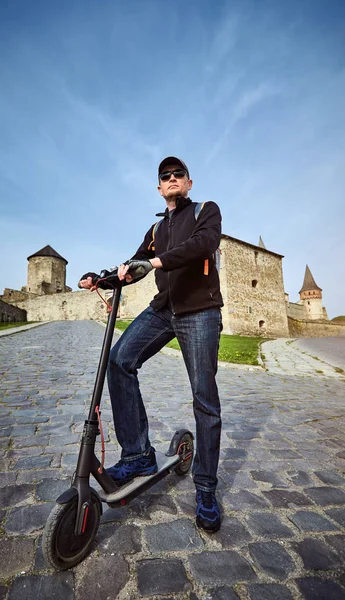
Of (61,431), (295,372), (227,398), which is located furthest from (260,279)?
(61,431)

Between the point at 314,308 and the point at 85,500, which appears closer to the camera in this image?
the point at 85,500

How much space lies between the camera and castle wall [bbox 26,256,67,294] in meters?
56.2

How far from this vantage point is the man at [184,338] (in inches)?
69.8

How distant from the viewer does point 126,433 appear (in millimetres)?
1947

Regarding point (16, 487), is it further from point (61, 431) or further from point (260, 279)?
point (260, 279)

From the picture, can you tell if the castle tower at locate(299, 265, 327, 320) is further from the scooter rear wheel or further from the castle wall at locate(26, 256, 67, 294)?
the scooter rear wheel

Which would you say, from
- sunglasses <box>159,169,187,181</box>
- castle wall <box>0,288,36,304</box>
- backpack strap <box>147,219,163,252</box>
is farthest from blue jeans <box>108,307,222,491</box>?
castle wall <box>0,288,36,304</box>

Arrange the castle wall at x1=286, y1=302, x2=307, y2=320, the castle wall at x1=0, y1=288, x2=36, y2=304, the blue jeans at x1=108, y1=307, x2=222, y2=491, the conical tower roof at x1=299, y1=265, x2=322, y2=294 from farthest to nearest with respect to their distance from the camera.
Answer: the conical tower roof at x1=299, y1=265, x2=322, y2=294 < the castle wall at x1=286, y1=302, x2=307, y2=320 < the castle wall at x1=0, y1=288, x2=36, y2=304 < the blue jeans at x1=108, y1=307, x2=222, y2=491

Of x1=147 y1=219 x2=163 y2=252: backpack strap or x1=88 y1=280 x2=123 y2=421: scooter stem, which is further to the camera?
x1=147 y1=219 x2=163 y2=252: backpack strap

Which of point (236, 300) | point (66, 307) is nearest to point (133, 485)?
point (236, 300)

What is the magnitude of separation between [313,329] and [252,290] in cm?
1327

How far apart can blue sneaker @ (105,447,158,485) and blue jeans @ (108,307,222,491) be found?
39 mm

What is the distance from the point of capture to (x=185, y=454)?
236cm

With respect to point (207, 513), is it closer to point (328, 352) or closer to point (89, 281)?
point (89, 281)
